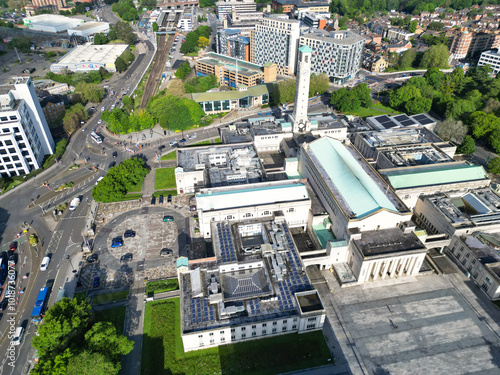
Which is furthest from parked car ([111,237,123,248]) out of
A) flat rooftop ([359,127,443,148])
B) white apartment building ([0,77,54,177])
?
flat rooftop ([359,127,443,148])

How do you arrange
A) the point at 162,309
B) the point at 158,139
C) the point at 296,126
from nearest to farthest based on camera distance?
the point at 162,309
the point at 296,126
the point at 158,139

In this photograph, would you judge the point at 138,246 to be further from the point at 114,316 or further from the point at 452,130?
the point at 452,130

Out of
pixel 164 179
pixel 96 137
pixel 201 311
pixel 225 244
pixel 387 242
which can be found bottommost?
pixel 164 179

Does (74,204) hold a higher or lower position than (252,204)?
lower

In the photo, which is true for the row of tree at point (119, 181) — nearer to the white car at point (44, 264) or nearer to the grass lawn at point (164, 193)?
the grass lawn at point (164, 193)

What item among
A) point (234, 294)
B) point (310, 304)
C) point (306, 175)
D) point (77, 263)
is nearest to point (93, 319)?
point (77, 263)

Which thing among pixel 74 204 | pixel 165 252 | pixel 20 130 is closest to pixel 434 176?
pixel 165 252

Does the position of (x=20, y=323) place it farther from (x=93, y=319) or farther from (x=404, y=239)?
(x=404, y=239)
